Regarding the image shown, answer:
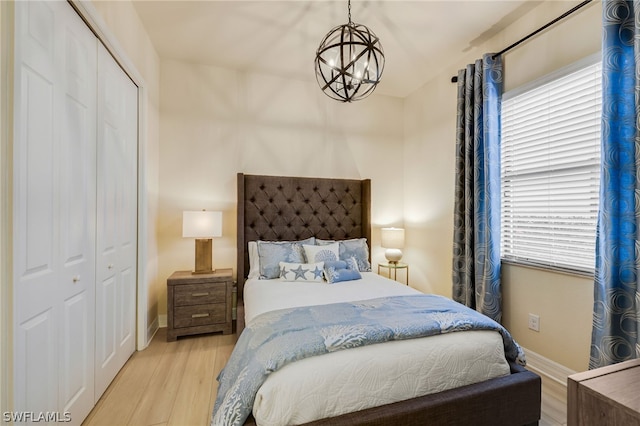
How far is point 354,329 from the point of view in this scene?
1.43 m

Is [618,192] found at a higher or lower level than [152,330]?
higher

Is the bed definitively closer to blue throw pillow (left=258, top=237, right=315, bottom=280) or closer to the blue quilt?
blue throw pillow (left=258, top=237, right=315, bottom=280)

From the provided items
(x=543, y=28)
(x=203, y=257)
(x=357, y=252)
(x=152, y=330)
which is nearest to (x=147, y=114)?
(x=203, y=257)

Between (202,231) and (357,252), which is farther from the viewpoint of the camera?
(357,252)

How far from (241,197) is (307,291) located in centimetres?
135

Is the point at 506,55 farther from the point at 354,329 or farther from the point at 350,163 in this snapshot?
the point at 354,329

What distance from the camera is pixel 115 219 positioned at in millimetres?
2076

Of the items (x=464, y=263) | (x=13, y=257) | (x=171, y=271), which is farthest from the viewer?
(x=171, y=271)

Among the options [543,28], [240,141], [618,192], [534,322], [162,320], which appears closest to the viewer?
[618,192]

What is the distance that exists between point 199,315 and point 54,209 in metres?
1.71

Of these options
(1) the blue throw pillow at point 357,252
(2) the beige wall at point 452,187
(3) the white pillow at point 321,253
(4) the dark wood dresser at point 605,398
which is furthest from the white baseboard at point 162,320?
(4) the dark wood dresser at point 605,398

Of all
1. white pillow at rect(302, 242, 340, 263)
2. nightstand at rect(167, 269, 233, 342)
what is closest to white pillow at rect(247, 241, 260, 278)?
nightstand at rect(167, 269, 233, 342)

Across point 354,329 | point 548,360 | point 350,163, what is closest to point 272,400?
point 354,329

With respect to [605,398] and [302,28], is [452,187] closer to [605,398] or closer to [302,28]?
[302,28]
